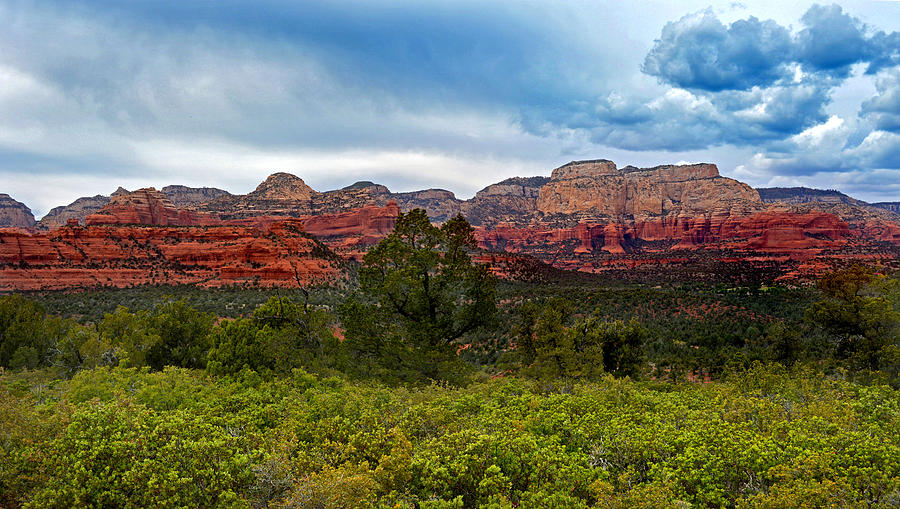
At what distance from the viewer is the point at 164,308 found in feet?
67.3

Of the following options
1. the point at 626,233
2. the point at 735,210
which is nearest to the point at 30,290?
the point at 626,233

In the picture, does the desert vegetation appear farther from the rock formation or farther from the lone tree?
the rock formation

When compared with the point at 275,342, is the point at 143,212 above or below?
above

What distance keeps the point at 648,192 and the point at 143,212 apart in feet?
605

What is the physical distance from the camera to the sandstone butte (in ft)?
199

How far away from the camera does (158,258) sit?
2581 inches

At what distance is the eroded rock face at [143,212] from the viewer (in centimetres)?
10206

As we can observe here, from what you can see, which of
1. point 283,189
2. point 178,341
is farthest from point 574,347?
point 283,189

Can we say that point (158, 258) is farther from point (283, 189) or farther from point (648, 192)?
point (648, 192)

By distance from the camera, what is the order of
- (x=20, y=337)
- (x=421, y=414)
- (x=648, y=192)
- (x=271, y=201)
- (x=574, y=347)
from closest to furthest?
(x=421, y=414) → (x=574, y=347) → (x=20, y=337) → (x=271, y=201) → (x=648, y=192)

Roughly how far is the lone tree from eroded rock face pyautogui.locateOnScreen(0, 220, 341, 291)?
4001cm

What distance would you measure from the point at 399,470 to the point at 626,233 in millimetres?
162172

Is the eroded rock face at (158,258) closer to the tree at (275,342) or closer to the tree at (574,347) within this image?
the tree at (275,342)

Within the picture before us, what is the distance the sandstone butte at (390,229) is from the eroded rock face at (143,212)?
1.15 feet
